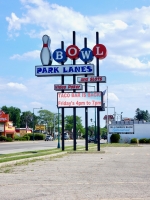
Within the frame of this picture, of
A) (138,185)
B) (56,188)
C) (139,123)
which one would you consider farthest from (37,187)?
(139,123)

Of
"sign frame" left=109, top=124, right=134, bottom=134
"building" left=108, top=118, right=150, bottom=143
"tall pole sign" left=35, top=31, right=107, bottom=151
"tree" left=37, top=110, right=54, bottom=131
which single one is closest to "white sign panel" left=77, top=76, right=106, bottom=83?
"tall pole sign" left=35, top=31, right=107, bottom=151

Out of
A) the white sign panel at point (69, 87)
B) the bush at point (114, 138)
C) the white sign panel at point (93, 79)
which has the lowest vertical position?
the bush at point (114, 138)

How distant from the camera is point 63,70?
1448 inches

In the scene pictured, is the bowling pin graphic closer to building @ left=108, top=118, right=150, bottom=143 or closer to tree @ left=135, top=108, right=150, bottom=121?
building @ left=108, top=118, right=150, bottom=143

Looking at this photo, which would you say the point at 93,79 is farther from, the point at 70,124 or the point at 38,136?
the point at 70,124

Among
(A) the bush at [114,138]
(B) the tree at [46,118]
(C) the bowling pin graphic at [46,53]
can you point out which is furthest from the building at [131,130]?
(B) the tree at [46,118]

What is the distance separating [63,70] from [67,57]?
1412 mm

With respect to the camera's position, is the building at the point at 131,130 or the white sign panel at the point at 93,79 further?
the building at the point at 131,130

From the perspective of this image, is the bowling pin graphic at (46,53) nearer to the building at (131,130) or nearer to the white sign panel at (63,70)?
the white sign panel at (63,70)

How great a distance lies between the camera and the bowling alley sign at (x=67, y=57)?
36.5 metres

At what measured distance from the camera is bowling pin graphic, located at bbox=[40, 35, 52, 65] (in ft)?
120

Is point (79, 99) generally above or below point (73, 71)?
below

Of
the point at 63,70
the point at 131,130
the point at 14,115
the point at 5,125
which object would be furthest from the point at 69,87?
the point at 14,115

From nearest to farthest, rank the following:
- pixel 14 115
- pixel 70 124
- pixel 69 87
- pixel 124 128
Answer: pixel 69 87, pixel 124 128, pixel 70 124, pixel 14 115
